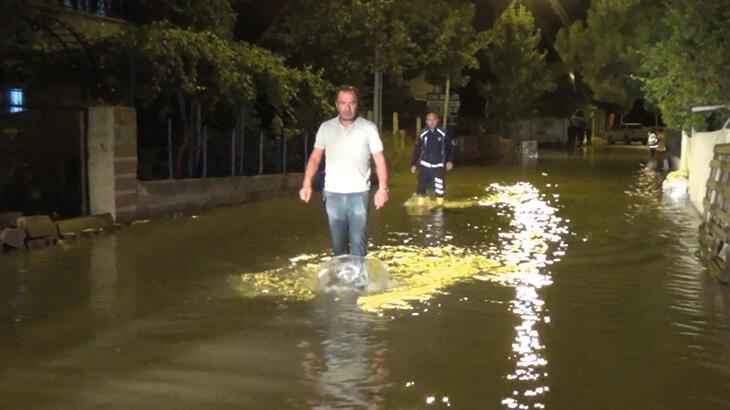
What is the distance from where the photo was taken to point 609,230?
44.1ft

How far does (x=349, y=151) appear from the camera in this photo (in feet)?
28.5

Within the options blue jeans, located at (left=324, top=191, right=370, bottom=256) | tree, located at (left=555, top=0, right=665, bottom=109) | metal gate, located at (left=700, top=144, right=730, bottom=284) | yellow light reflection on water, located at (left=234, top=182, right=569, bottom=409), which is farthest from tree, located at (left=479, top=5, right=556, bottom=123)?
blue jeans, located at (left=324, top=191, right=370, bottom=256)

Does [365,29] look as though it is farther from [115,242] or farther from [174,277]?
[174,277]

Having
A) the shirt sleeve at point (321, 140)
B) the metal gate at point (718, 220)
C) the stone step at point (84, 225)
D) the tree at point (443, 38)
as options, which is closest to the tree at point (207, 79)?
the stone step at point (84, 225)

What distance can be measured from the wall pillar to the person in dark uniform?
16.7ft

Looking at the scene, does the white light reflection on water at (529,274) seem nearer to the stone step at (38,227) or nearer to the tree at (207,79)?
the tree at (207,79)

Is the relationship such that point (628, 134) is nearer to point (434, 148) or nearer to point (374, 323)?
point (434, 148)

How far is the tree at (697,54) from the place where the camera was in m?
14.1

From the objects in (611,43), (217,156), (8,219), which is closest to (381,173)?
(8,219)

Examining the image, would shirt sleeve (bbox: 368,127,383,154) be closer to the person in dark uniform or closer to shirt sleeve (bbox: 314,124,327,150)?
shirt sleeve (bbox: 314,124,327,150)

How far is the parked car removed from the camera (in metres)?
61.7

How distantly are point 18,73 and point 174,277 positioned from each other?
302 inches

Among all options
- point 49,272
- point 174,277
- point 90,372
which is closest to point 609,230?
point 174,277

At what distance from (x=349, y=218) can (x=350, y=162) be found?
0.56 m
